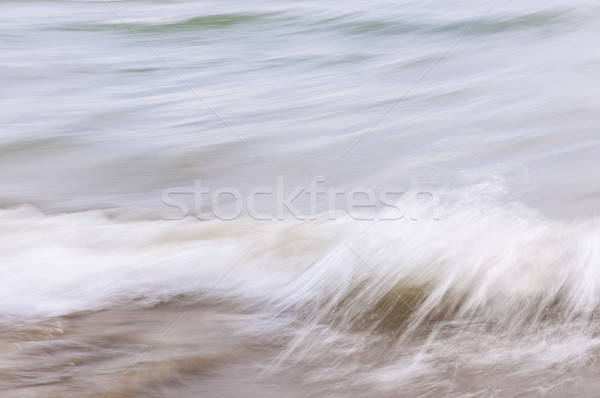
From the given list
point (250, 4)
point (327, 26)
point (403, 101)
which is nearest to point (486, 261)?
point (403, 101)

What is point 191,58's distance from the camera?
16.1ft

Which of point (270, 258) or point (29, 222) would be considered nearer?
point (270, 258)

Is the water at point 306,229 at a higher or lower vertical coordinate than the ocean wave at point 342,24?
lower

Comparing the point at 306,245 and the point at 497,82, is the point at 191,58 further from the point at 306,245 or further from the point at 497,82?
the point at 306,245

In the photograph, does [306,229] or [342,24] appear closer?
[306,229]

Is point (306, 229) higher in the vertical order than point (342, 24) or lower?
lower

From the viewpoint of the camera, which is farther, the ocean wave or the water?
the ocean wave

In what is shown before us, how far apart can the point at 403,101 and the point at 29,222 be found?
1.98 metres

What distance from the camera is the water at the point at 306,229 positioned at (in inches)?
53.8

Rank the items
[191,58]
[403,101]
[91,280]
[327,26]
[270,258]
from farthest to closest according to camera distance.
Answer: [327,26], [191,58], [403,101], [270,258], [91,280]

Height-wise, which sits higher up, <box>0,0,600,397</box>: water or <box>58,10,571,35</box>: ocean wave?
<box>58,10,571,35</box>: ocean wave

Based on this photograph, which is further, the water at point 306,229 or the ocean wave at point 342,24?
the ocean wave at point 342,24

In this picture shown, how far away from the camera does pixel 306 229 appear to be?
2055mm

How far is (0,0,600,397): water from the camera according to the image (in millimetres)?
1366
